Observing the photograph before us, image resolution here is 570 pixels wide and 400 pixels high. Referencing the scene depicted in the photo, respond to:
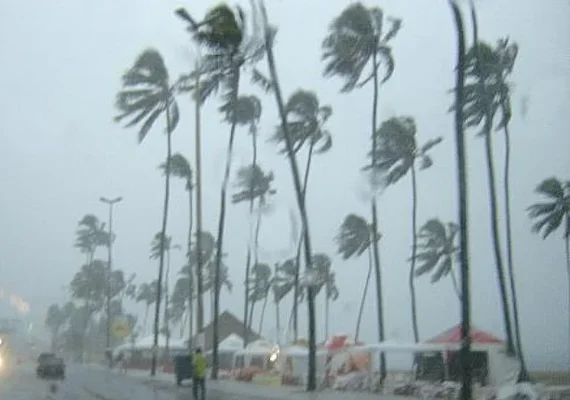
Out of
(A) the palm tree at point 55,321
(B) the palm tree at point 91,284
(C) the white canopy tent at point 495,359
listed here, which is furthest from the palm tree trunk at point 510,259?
(A) the palm tree at point 55,321

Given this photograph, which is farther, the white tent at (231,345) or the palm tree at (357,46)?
the white tent at (231,345)

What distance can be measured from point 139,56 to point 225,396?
27280mm

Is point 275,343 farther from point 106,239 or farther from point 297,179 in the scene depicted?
point 106,239

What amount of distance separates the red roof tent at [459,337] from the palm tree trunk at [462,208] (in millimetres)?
10150

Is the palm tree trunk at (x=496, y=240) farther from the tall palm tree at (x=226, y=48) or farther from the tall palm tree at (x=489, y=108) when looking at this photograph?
the tall palm tree at (x=226, y=48)

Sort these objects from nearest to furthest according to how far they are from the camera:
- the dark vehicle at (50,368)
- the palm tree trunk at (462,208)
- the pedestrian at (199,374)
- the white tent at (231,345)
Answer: the palm tree trunk at (462,208)
the pedestrian at (199,374)
the dark vehicle at (50,368)
the white tent at (231,345)

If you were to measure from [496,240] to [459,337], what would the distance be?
5.45m

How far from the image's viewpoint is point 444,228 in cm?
6412

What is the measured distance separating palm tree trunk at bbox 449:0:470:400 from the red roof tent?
10.1 metres

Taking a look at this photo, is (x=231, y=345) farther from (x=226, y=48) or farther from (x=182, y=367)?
(x=226, y=48)

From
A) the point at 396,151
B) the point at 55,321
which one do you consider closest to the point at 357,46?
the point at 396,151

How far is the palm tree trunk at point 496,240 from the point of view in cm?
4034

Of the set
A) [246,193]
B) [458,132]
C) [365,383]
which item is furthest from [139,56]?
[458,132]

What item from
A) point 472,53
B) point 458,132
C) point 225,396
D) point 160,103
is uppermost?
point 160,103
